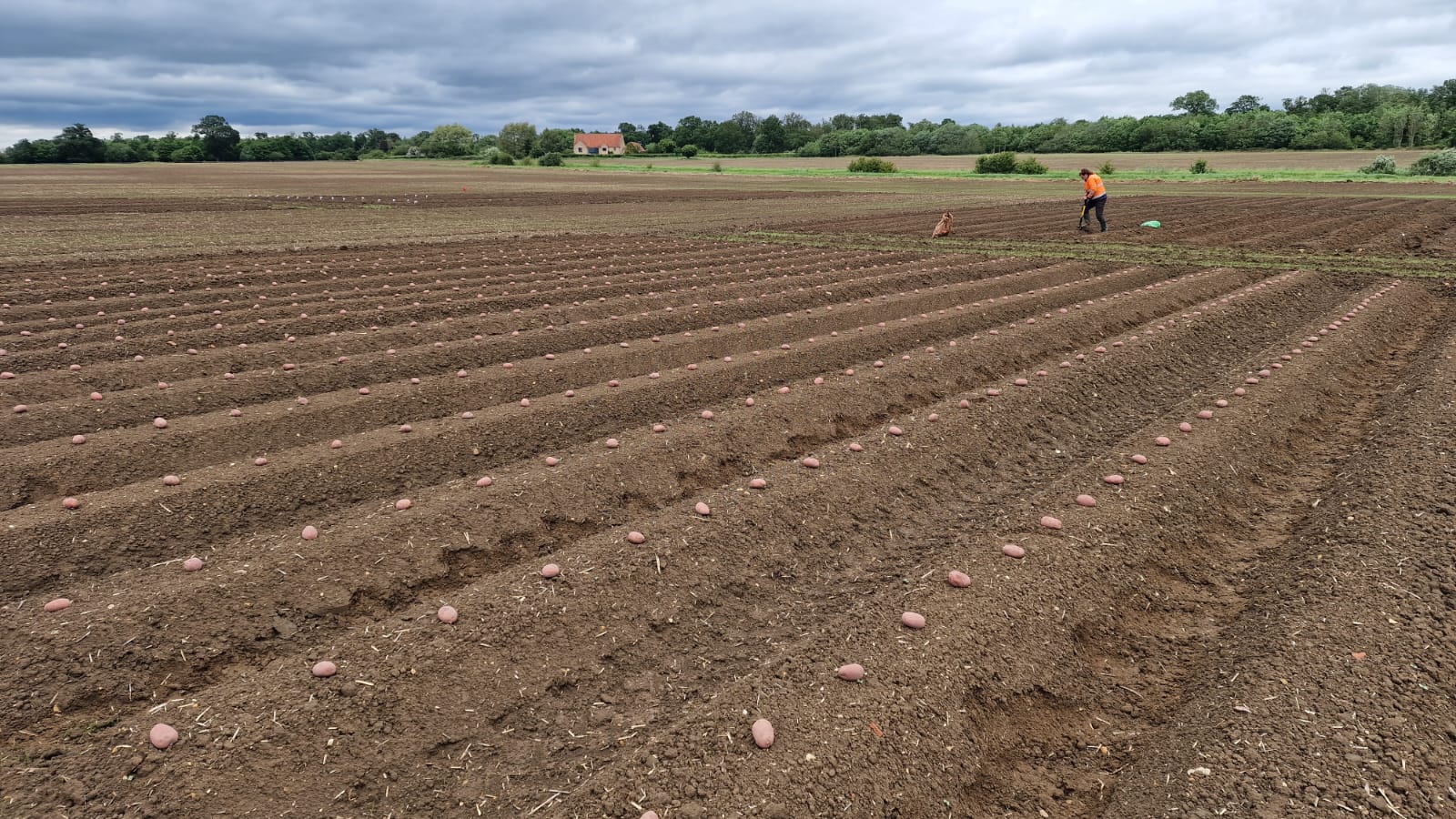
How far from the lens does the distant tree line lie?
276ft

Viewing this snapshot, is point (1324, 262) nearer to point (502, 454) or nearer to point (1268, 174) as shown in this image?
point (502, 454)

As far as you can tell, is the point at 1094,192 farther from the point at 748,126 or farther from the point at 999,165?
the point at 748,126

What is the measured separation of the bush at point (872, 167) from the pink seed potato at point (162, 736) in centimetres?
8017

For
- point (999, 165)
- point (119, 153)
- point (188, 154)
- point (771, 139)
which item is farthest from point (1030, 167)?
point (188, 154)

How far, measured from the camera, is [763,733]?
3.59 metres

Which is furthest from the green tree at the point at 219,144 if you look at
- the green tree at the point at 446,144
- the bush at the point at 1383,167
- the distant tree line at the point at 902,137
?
the bush at the point at 1383,167

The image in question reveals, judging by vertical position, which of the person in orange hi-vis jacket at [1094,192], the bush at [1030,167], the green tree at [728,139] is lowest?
the person in orange hi-vis jacket at [1094,192]

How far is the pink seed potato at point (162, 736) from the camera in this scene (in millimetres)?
3588

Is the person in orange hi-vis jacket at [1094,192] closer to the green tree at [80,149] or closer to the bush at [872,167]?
the bush at [872,167]

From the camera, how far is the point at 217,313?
12.5 meters

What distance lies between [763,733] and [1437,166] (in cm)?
7471

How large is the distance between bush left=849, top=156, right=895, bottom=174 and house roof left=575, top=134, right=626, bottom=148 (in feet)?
254

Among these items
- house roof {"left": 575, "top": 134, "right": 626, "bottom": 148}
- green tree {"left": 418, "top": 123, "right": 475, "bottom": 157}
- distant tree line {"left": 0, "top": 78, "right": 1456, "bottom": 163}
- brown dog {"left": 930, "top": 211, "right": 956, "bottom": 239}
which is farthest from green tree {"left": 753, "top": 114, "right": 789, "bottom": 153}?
brown dog {"left": 930, "top": 211, "right": 956, "bottom": 239}

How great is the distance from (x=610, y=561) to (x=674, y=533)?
1.82 feet
